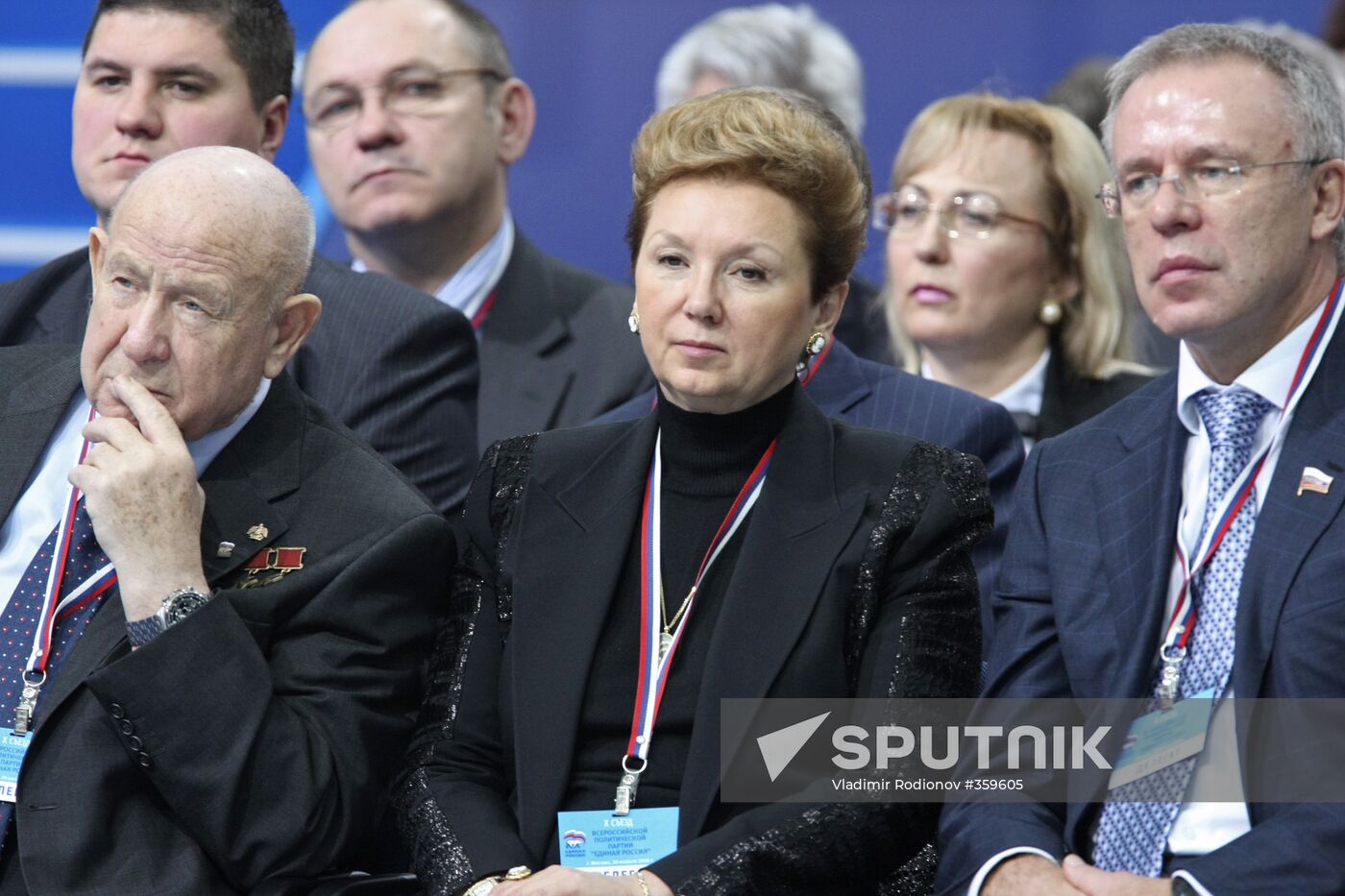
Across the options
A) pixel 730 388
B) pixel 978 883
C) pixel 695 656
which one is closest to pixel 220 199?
pixel 730 388

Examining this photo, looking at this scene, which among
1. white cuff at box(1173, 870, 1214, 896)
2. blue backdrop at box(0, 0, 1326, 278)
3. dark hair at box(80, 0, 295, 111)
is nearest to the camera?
white cuff at box(1173, 870, 1214, 896)

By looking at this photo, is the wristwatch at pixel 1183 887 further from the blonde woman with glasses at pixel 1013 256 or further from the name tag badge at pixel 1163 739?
the blonde woman with glasses at pixel 1013 256

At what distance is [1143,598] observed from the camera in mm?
2770

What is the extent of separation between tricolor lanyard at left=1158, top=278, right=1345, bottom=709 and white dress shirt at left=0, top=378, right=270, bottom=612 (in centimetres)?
154

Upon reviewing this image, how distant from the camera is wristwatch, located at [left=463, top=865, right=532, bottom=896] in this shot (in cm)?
260

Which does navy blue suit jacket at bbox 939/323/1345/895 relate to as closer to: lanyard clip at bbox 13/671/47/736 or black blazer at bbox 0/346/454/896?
black blazer at bbox 0/346/454/896

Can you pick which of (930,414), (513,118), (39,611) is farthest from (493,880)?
(513,118)

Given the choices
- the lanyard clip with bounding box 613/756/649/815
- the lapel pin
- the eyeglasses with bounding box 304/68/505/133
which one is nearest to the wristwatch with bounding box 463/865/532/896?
the lanyard clip with bounding box 613/756/649/815

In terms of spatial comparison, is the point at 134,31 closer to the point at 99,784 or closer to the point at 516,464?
the point at 516,464

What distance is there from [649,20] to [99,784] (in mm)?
3813

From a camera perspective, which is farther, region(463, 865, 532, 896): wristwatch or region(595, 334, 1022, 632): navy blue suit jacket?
region(595, 334, 1022, 632): navy blue suit jacket

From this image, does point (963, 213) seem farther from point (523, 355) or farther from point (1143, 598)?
point (1143, 598)

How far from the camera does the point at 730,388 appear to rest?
9.26 feet

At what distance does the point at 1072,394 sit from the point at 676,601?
1896 mm
